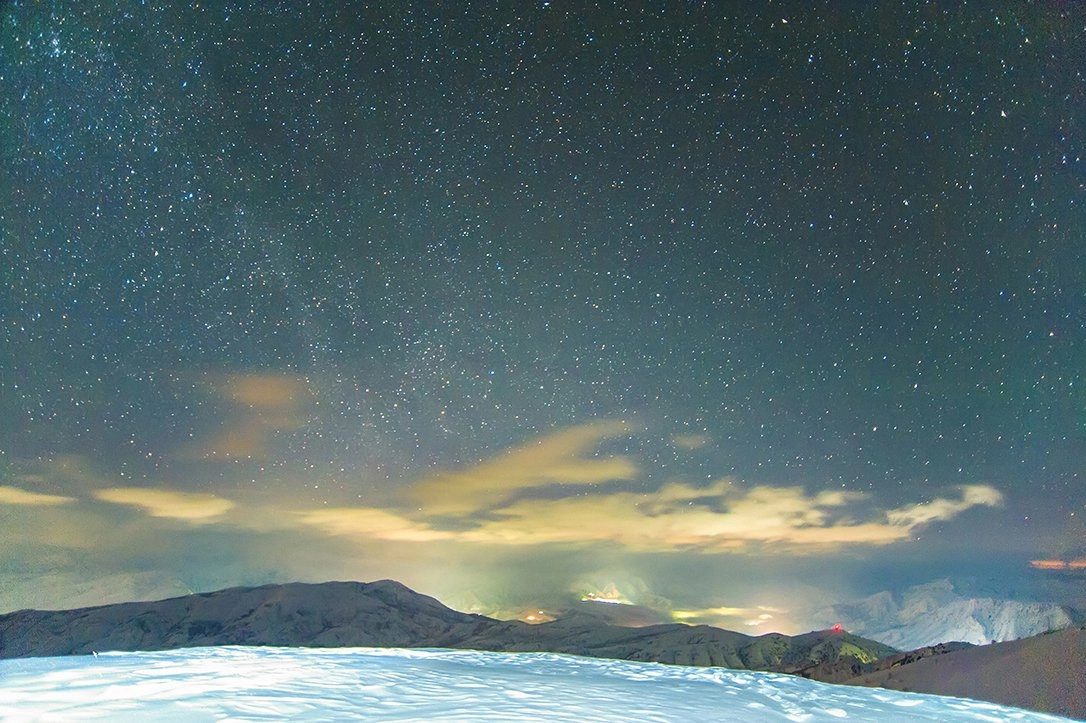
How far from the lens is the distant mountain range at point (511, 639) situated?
11939mm

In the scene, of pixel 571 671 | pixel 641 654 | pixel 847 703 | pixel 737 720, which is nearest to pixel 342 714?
pixel 737 720

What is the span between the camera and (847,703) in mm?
8180

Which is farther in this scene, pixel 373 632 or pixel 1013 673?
pixel 373 632

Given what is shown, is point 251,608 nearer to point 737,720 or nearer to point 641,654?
point 641,654

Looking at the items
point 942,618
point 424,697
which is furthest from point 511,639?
point 424,697

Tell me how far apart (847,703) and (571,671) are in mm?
4653

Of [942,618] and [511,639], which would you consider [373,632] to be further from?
[942,618]

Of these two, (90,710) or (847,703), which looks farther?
(847,703)

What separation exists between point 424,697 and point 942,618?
405 inches

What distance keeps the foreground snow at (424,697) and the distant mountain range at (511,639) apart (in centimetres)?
346

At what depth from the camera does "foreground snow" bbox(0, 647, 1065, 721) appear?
538cm

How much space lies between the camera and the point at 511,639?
17.8 metres

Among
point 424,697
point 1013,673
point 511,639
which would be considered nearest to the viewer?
point 424,697

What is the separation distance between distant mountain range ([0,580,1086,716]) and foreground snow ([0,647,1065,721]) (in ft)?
11.4
